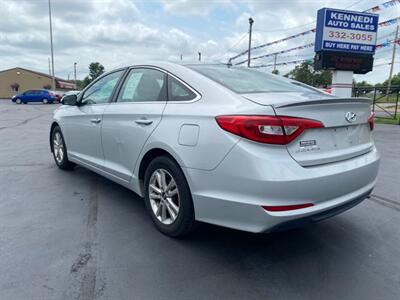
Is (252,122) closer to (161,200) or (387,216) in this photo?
(161,200)

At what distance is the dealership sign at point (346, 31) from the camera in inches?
552

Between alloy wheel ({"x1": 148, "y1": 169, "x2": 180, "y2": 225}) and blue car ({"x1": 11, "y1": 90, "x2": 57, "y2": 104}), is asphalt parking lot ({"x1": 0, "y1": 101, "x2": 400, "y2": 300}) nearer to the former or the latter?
alloy wheel ({"x1": 148, "y1": 169, "x2": 180, "y2": 225})

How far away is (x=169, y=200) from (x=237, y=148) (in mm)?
1006

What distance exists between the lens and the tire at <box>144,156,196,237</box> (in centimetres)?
291

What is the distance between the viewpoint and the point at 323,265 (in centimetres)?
278

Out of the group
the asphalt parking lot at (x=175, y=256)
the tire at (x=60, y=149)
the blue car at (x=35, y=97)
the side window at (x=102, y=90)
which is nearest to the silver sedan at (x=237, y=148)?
the asphalt parking lot at (x=175, y=256)

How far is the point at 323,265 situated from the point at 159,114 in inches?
74.9

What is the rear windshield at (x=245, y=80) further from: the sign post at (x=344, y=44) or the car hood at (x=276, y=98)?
the sign post at (x=344, y=44)

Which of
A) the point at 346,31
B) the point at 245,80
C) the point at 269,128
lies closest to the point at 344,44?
the point at 346,31

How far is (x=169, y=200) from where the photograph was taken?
10.4 feet

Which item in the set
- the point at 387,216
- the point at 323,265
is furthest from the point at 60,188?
the point at 387,216

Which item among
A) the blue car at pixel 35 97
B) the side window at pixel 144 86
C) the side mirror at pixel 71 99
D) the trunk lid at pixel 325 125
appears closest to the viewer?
the trunk lid at pixel 325 125

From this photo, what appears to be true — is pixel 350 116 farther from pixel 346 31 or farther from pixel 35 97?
pixel 35 97

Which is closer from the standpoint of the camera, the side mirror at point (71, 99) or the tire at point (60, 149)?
the side mirror at point (71, 99)
